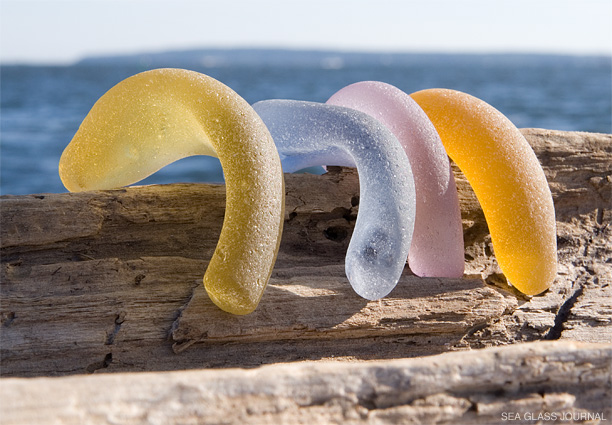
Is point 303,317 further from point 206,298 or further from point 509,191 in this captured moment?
point 509,191

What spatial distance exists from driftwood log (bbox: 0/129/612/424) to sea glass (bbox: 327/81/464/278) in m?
0.07

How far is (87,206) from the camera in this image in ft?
5.24

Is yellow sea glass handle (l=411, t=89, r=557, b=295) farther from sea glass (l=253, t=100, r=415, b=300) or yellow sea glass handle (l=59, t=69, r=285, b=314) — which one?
yellow sea glass handle (l=59, t=69, r=285, b=314)

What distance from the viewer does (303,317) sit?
4.83 ft

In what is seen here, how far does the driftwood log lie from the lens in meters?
1.01

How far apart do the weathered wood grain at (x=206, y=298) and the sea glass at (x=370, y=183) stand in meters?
0.12

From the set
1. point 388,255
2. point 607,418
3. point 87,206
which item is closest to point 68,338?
point 87,206

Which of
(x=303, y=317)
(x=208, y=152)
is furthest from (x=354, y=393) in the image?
(x=208, y=152)

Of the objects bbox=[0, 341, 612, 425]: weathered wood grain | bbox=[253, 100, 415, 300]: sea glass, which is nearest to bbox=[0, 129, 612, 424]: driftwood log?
bbox=[0, 341, 612, 425]: weathered wood grain

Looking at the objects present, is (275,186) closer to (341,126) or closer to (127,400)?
(341,126)

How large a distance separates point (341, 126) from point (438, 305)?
51cm

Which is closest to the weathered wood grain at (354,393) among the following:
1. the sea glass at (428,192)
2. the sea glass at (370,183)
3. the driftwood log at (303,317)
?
the driftwood log at (303,317)

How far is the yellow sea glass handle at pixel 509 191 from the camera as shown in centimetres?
157

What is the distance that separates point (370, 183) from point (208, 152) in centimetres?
47
